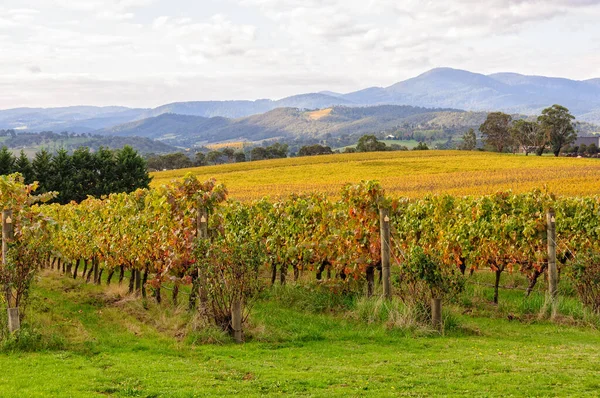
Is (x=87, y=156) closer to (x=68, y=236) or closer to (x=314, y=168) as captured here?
(x=314, y=168)

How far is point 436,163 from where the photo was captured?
70.5m

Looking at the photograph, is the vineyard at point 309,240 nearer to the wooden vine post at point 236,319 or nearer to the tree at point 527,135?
the wooden vine post at point 236,319

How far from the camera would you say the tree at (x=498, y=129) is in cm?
13075

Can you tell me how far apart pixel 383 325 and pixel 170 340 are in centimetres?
438

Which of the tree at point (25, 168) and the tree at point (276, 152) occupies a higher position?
the tree at point (276, 152)

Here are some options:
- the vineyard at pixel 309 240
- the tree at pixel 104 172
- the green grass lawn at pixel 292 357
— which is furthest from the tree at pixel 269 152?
the green grass lawn at pixel 292 357

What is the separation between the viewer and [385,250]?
14445 millimetres

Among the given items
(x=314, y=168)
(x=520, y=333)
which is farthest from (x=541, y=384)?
(x=314, y=168)

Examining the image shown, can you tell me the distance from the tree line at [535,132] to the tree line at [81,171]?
267ft

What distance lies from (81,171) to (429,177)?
34997 mm

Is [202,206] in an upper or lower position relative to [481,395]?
upper

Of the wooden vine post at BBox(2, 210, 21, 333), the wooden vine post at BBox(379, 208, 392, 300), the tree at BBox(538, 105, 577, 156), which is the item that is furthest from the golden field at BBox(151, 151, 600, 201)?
the tree at BBox(538, 105, 577, 156)

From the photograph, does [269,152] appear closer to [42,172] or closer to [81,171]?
[81,171]

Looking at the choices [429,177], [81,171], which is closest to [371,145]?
[429,177]
